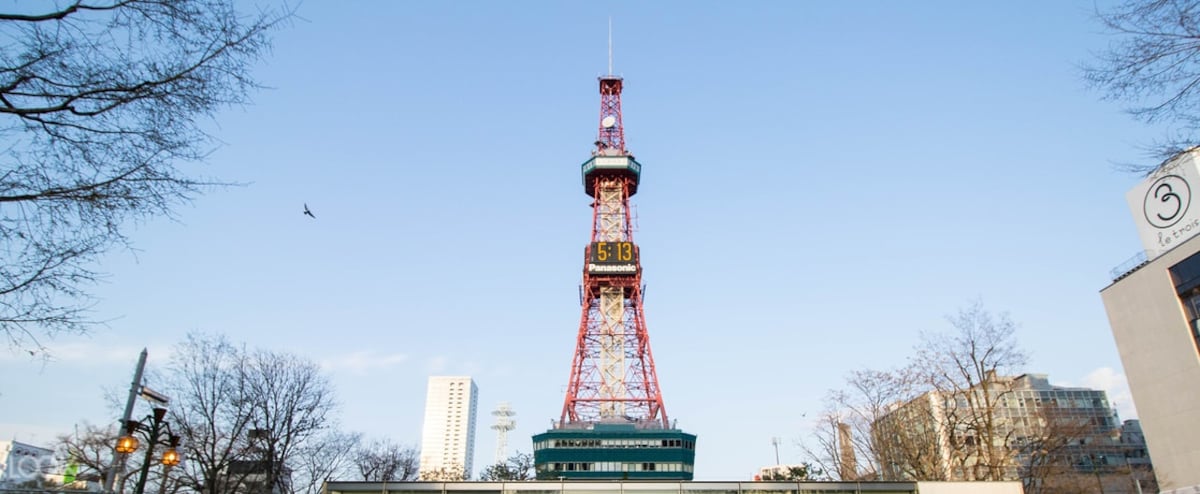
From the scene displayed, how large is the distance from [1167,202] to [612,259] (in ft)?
169

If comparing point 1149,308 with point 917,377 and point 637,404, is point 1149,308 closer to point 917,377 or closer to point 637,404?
point 917,377

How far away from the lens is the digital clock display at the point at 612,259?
80812 millimetres

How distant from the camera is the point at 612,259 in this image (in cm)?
8138

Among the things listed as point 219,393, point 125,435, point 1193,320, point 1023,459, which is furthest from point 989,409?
point 1023,459

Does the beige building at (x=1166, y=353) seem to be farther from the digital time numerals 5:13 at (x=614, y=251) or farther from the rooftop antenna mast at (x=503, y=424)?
the rooftop antenna mast at (x=503, y=424)

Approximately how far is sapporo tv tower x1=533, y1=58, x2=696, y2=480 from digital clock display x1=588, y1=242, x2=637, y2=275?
0.12m

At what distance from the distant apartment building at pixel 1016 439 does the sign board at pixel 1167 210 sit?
41.7 feet

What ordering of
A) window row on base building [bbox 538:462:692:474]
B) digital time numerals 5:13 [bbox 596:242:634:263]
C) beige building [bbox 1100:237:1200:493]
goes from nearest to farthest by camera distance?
1. beige building [bbox 1100:237:1200:493]
2. window row on base building [bbox 538:462:692:474]
3. digital time numerals 5:13 [bbox 596:242:634:263]

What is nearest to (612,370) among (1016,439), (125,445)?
(1016,439)

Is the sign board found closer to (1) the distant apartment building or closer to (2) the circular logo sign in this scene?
(2) the circular logo sign

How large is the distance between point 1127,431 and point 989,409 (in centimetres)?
6792

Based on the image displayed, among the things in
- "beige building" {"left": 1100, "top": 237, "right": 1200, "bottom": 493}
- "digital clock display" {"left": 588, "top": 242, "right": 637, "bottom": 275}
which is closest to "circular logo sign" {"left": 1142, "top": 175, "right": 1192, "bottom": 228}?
"beige building" {"left": 1100, "top": 237, "right": 1200, "bottom": 493}

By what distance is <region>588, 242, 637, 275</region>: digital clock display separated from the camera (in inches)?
3182

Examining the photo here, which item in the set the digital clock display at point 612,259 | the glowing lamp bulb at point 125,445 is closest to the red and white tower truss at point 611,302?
the digital clock display at point 612,259
